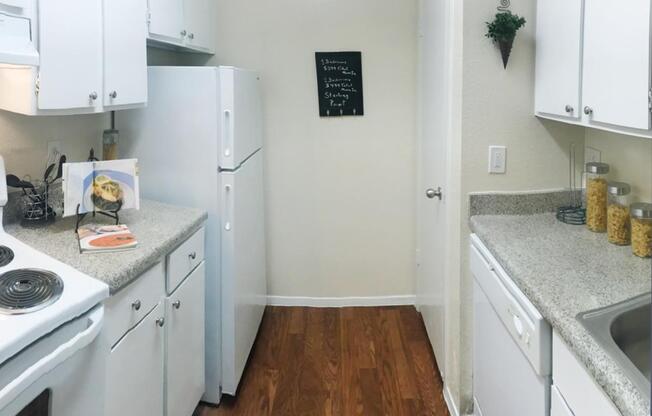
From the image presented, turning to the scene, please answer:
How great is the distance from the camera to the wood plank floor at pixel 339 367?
252cm

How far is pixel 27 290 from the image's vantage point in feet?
4.37

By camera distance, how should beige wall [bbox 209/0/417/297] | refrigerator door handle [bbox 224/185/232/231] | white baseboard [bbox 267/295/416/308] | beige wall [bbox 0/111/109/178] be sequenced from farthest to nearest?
white baseboard [bbox 267/295/416/308]
beige wall [bbox 209/0/417/297]
refrigerator door handle [bbox 224/185/232/231]
beige wall [bbox 0/111/109/178]

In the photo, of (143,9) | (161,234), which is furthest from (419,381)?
(143,9)

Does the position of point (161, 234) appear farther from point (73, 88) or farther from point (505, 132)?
point (505, 132)

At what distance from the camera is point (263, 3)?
11.1 feet

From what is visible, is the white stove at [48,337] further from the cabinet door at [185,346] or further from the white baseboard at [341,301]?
the white baseboard at [341,301]

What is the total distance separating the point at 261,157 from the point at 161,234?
139cm

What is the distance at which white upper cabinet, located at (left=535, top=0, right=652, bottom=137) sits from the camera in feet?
4.44

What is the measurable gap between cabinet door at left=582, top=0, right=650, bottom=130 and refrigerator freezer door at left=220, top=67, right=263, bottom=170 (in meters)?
1.44

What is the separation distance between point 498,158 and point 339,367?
141 cm

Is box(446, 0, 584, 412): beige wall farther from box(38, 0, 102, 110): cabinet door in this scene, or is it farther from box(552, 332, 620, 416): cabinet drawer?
box(38, 0, 102, 110): cabinet door

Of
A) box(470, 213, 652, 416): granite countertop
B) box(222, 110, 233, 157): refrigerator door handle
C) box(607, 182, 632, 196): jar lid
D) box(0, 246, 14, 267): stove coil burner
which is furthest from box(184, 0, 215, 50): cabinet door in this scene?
box(607, 182, 632, 196): jar lid

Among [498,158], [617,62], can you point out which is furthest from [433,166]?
[617,62]

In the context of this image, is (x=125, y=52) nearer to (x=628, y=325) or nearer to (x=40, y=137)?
(x=40, y=137)
